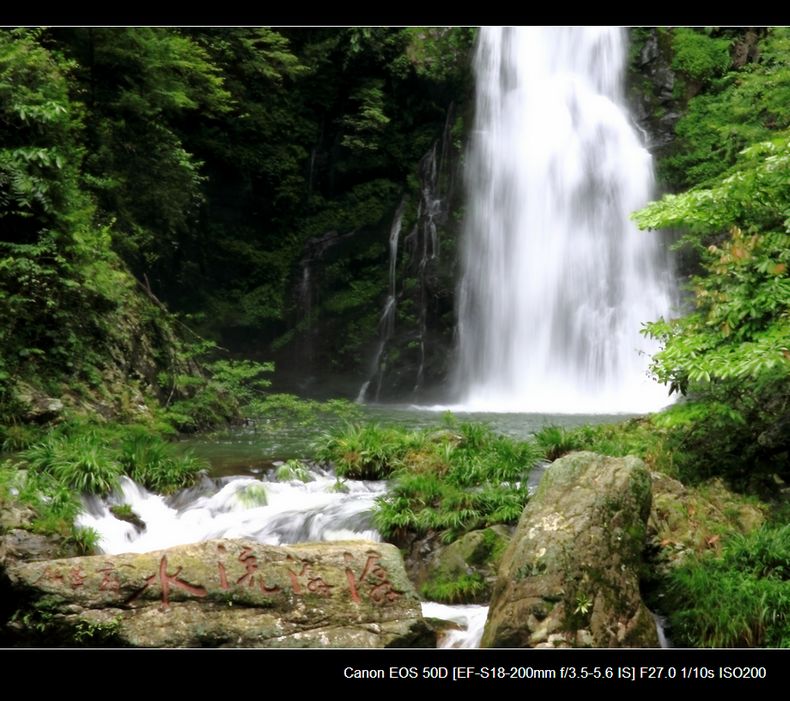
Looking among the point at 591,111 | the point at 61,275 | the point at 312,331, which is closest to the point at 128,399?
the point at 61,275

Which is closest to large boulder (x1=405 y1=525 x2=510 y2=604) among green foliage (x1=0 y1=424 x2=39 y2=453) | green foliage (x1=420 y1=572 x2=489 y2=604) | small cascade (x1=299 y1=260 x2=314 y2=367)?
green foliage (x1=420 y1=572 x2=489 y2=604)

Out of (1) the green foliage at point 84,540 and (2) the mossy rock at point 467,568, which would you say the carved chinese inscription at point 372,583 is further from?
(1) the green foliage at point 84,540

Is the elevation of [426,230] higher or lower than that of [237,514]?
higher

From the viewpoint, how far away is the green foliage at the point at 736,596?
15.4ft

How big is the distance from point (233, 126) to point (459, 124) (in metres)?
6.87

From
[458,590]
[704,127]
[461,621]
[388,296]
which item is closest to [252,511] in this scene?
[458,590]

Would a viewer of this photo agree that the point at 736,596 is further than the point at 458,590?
No

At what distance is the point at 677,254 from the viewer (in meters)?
19.8

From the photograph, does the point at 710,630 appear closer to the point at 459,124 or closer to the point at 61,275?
the point at 61,275

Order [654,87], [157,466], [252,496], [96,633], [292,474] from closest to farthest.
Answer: [96,633] → [252,496] → [157,466] → [292,474] → [654,87]

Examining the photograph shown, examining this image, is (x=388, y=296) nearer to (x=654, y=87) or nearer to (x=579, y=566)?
(x=654, y=87)

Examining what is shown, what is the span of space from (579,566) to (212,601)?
246cm

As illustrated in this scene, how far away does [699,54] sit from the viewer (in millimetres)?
21562

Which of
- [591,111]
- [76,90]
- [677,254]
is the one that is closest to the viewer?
[76,90]
